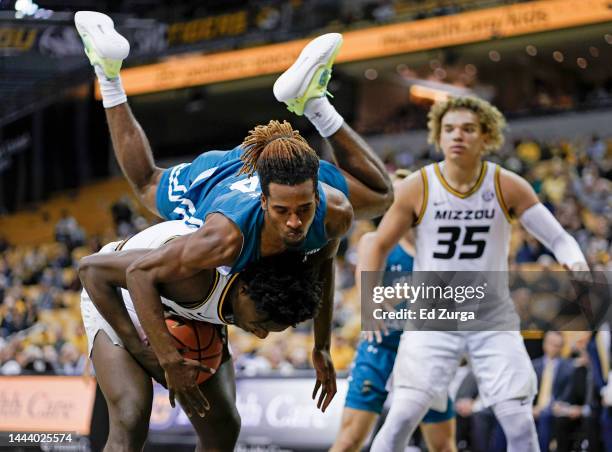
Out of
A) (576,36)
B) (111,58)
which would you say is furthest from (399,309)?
(576,36)

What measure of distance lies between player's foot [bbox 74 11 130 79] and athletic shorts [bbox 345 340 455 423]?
2458 millimetres

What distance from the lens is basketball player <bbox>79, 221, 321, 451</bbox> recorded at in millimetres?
3977

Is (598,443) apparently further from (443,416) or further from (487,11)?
(487,11)

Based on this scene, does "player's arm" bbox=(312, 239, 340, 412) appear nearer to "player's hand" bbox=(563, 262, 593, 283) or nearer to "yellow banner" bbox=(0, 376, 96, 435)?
"player's hand" bbox=(563, 262, 593, 283)

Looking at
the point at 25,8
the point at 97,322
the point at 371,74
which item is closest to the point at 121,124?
the point at 97,322

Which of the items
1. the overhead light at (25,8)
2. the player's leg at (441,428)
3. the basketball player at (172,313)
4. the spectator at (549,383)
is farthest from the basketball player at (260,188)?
the overhead light at (25,8)

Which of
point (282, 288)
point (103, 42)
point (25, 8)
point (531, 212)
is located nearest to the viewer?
point (282, 288)

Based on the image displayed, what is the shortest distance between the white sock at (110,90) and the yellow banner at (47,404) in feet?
13.9

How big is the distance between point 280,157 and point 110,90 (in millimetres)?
1727

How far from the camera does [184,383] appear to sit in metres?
3.88

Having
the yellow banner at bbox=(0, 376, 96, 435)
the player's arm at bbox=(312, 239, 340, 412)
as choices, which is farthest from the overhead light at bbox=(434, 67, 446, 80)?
the player's arm at bbox=(312, 239, 340, 412)

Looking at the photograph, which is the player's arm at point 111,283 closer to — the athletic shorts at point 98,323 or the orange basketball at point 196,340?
the athletic shorts at point 98,323

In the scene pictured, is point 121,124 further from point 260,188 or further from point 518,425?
Answer: point 518,425

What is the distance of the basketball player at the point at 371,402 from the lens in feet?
19.8
